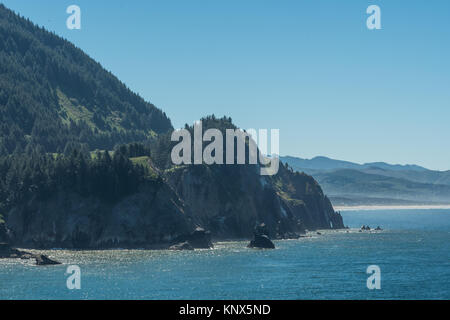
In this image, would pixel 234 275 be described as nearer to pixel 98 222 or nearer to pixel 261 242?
pixel 261 242

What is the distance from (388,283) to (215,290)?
33.2 m

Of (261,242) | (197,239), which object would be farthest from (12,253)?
(261,242)

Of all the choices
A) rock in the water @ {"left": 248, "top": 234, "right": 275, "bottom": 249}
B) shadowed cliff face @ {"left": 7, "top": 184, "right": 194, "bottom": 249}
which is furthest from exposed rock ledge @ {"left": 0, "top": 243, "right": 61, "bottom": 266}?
rock in the water @ {"left": 248, "top": 234, "right": 275, "bottom": 249}

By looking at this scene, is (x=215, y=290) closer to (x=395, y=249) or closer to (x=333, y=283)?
(x=333, y=283)

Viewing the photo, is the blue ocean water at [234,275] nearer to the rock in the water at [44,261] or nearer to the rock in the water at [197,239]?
the rock in the water at [44,261]

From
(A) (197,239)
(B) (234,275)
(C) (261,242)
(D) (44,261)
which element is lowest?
(B) (234,275)

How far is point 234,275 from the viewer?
132 meters

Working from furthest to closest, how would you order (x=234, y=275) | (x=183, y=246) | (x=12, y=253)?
(x=183, y=246) → (x=12, y=253) → (x=234, y=275)

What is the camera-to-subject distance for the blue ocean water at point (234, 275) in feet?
358

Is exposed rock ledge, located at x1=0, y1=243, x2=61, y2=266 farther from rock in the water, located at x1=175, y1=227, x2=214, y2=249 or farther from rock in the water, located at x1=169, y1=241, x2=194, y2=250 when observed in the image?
rock in the water, located at x1=175, y1=227, x2=214, y2=249
